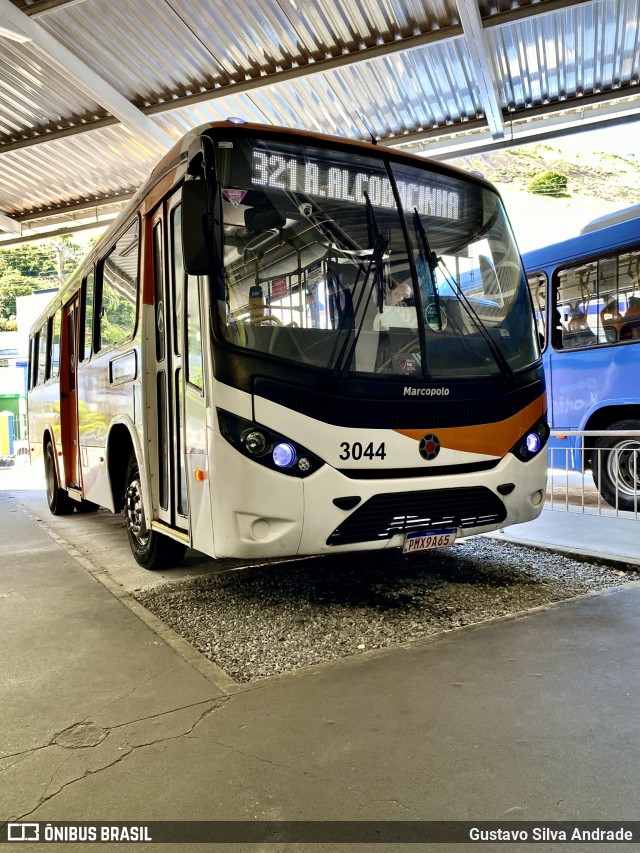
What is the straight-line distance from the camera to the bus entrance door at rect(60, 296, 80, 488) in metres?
7.88

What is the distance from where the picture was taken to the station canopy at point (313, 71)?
7.10m

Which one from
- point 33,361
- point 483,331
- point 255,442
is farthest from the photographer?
point 33,361

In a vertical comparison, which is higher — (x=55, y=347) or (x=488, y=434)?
(x=55, y=347)

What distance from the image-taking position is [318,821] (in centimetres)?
228

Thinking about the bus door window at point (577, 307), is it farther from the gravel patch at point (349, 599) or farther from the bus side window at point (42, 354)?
the bus side window at point (42, 354)

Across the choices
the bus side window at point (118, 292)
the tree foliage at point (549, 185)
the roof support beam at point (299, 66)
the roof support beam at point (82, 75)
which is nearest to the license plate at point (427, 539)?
the bus side window at point (118, 292)

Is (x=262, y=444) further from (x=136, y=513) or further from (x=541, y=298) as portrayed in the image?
(x=541, y=298)

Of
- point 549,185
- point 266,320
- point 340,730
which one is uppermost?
point 549,185

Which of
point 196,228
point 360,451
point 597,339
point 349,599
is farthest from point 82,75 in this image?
point 597,339

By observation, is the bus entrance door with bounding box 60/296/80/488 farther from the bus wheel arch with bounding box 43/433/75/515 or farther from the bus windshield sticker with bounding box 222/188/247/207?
the bus windshield sticker with bounding box 222/188/247/207

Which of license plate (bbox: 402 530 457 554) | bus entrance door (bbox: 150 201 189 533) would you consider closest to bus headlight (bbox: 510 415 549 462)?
license plate (bbox: 402 530 457 554)

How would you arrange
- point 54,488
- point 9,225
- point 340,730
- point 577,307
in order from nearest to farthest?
point 340,730, point 577,307, point 54,488, point 9,225

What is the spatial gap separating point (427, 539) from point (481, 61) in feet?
19.0

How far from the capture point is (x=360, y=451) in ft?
13.8
